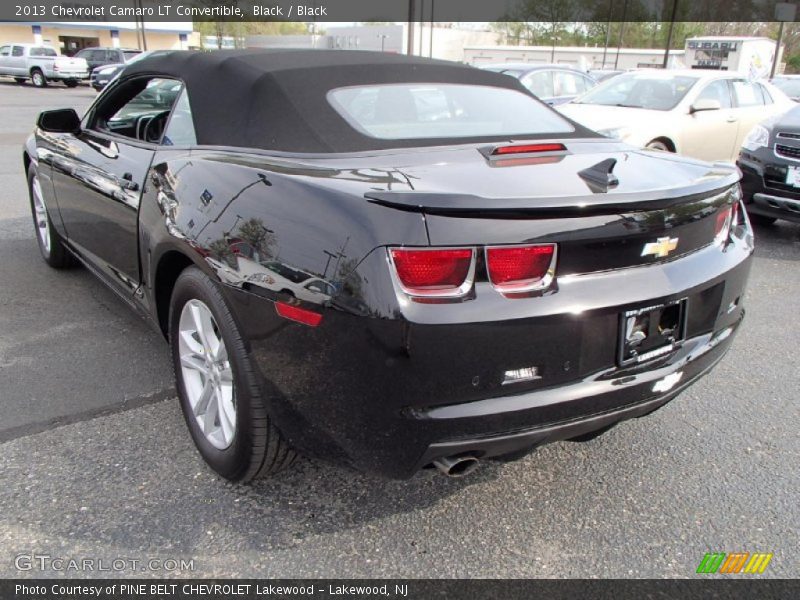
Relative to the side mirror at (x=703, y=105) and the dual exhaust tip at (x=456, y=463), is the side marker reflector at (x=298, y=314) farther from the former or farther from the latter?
the side mirror at (x=703, y=105)

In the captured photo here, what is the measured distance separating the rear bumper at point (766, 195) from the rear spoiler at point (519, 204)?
4.82 metres

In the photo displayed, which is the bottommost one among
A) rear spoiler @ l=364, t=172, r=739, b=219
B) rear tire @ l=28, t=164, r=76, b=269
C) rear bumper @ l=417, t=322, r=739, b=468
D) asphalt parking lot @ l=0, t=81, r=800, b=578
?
asphalt parking lot @ l=0, t=81, r=800, b=578

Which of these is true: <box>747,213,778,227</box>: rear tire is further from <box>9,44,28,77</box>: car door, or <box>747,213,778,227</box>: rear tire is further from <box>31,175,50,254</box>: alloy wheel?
<box>9,44,28,77</box>: car door

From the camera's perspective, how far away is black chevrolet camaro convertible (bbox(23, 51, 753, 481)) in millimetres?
1784

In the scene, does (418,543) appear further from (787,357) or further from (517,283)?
(787,357)

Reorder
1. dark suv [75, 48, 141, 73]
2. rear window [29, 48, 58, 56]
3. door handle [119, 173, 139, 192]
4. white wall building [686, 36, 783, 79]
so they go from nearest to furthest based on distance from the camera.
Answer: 1. door handle [119, 173, 139, 192]
2. rear window [29, 48, 58, 56]
3. dark suv [75, 48, 141, 73]
4. white wall building [686, 36, 783, 79]

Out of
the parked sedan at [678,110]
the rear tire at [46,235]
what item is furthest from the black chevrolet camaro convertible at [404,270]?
the parked sedan at [678,110]

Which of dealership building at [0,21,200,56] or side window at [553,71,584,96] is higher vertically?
dealership building at [0,21,200,56]

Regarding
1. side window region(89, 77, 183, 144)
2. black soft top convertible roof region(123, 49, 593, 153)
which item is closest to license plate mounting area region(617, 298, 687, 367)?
black soft top convertible roof region(123, 49, 593, 153)

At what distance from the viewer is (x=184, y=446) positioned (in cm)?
271

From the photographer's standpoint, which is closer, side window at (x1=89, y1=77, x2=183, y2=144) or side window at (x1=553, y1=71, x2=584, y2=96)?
side window at (x1=89, y1=77, x2=183, y2=144)

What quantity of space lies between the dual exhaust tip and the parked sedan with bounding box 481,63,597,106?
9633 millimetres

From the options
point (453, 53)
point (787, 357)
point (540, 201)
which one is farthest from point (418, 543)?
Result: point (453, 53)

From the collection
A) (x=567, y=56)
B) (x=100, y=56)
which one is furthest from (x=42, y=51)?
(x=567, y=56)
